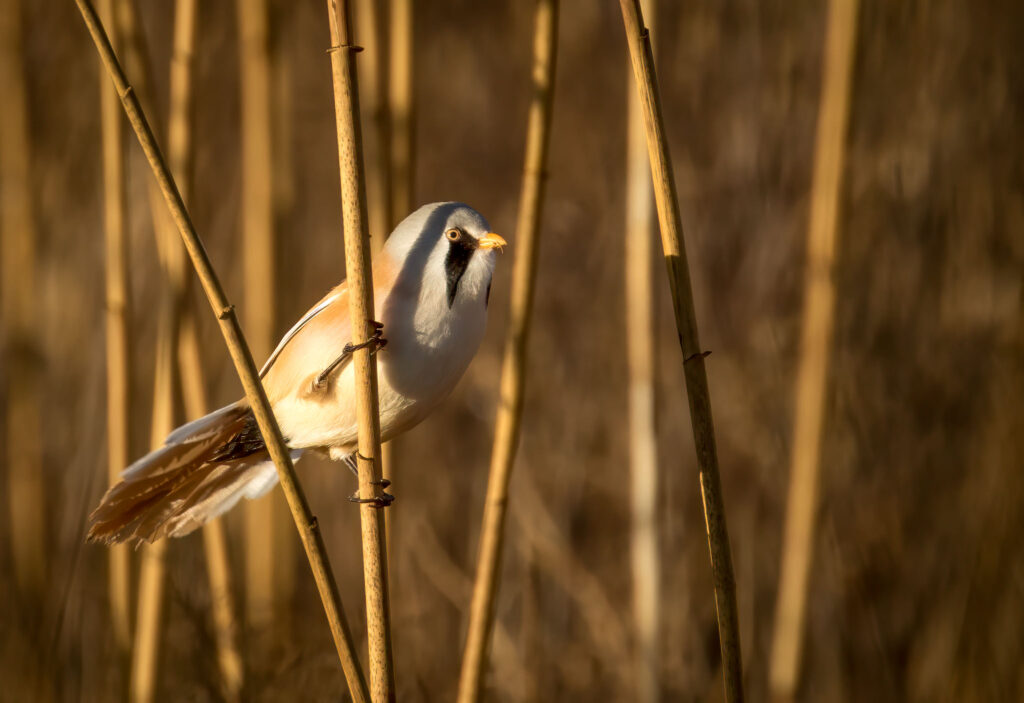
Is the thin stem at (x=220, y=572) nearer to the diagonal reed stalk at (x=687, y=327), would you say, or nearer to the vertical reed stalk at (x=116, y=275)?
the vertical reed stalk at (x=116, y=275)

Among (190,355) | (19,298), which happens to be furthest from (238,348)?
(19,298)

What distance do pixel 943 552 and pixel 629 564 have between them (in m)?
0.92

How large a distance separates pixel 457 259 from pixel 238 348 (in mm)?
440

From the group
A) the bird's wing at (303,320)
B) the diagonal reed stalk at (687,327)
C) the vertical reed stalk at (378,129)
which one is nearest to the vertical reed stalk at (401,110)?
the vertical reed stalk at (378,129)

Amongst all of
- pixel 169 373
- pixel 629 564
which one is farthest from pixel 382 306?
pixel 629 564

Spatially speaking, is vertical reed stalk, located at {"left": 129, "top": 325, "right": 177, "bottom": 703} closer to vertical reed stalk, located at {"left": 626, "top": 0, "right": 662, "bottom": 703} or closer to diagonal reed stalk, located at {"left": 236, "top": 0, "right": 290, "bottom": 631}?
diagonal reed stalk, located at {"left": 236, "top": 0, "right": 290, "bottom": 631}

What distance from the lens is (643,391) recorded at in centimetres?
167

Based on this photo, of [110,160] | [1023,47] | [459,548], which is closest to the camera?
[110,160]

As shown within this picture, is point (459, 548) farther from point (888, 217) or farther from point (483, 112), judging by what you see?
point (483, 112)

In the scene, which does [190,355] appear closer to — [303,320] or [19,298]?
[303,320]

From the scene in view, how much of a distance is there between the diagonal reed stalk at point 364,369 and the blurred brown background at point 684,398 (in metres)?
0.75

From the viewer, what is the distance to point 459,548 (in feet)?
9.14

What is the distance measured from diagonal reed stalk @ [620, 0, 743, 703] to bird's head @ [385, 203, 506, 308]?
14.4 inches

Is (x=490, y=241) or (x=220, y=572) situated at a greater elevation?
(x=490, y=241)
